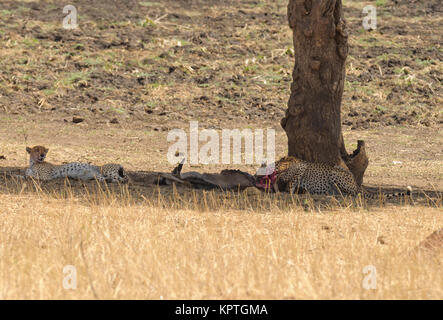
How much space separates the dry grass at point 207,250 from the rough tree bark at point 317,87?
1.99 meters

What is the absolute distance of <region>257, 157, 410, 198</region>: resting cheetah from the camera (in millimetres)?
10141

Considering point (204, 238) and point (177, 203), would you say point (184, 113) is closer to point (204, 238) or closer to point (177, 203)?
point (177, 203)

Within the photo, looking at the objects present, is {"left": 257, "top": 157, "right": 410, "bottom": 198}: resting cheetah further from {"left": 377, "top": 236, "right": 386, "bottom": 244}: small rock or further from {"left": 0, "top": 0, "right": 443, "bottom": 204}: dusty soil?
{"left": 377, "top": 236, "right": 386, "bottom": 244}: small rock

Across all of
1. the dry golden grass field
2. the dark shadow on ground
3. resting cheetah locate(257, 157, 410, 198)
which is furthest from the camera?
resting cheetah locate(257, 157, 410, 198)

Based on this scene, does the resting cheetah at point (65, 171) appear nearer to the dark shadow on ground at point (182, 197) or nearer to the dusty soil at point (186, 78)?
the dark shadow on ground at point (182, 197)

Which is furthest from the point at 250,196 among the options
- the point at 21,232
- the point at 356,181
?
the point at 21,232

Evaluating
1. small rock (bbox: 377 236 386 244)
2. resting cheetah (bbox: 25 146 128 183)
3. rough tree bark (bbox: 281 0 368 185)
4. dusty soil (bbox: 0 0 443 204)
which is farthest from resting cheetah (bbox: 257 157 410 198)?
small rock (bbox: 377 236 386 244)

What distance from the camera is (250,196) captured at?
9.53 meters

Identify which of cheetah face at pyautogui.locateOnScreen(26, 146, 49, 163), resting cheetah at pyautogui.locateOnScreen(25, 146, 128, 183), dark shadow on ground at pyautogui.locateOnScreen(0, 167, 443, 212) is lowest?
dark shadow on ground at pyautogui.locateOnScreen(0, 167, 443, 212)

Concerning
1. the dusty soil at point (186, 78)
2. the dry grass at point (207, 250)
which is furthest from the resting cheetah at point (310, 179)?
the dusty soil at point (186, 78)

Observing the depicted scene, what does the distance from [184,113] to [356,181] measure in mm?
6353

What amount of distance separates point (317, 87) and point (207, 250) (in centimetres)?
499

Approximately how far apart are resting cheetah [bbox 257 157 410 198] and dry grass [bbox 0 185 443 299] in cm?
122

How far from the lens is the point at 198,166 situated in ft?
43.1
